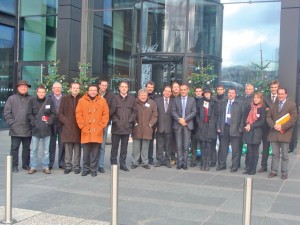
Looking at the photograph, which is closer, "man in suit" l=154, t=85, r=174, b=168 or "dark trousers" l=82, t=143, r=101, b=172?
"dark trousers" l=82, t=143, r=101, b=172

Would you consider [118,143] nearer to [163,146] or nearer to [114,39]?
[163,146]

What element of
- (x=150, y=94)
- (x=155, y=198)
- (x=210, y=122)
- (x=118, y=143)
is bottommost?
(x=155, y=198)

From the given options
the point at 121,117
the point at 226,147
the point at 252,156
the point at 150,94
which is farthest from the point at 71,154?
the point at 252,156

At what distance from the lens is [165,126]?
386 inches

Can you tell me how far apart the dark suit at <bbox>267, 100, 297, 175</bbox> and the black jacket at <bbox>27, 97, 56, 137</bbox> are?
460 cm

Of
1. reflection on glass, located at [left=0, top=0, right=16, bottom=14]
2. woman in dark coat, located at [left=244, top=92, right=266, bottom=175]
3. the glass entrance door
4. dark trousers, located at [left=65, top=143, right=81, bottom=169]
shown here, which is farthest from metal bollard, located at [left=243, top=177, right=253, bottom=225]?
reflection on glass, located at [left=0, top=0, right=16, bottom=14]

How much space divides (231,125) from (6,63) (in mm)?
11547

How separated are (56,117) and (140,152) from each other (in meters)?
Answer: 2.18

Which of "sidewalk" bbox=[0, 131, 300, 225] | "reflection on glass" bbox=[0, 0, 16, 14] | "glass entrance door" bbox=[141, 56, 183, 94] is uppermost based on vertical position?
"reflection on glass" bbox=[0, 0, 16, 14]

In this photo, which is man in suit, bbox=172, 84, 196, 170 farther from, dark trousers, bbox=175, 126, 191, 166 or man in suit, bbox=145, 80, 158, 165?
man in suit, bbox=145, 80, 158, 165

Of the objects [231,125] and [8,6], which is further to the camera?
[8,6]

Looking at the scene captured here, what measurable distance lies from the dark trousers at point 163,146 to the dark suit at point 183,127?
0.28m

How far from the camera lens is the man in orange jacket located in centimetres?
855

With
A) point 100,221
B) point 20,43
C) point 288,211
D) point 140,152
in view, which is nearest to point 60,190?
point 100,221
